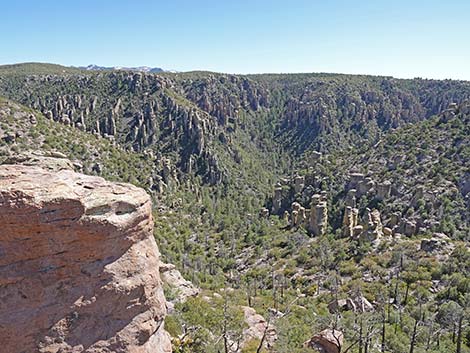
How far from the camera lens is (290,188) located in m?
98.4

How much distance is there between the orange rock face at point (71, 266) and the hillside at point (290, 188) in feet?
35.6

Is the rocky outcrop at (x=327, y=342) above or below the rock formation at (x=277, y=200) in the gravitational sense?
above

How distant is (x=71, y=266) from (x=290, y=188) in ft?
283

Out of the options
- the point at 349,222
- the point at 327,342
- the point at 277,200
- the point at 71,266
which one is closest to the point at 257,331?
the point at 327,342

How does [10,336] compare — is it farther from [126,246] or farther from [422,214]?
[422,214]

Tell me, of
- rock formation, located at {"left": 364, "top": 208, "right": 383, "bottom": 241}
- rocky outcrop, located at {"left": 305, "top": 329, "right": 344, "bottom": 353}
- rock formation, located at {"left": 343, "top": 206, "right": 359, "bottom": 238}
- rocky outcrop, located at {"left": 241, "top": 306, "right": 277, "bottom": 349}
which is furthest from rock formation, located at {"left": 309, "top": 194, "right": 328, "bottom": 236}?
rocky outcrop, located at {"left": 305, "top": 329, "right": 344, "bottom": 353}

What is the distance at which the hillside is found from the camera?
37406 mm

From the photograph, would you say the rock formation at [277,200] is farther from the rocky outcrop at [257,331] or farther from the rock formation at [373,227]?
the rocky outcrop at [257,331]

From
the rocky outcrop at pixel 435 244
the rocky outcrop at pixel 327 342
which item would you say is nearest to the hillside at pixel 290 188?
the rocky outcrop at pixel 435 244

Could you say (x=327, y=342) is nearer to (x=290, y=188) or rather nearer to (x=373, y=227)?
(x=373, y=227)

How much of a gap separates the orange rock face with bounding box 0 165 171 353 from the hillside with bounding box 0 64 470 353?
35.6 ft

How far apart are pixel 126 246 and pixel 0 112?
86.7 metres

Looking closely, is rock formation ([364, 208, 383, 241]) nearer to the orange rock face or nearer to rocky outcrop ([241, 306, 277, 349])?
rocky outcrop ([241, 306, 277, 349])

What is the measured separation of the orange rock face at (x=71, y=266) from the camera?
13.7 meters
